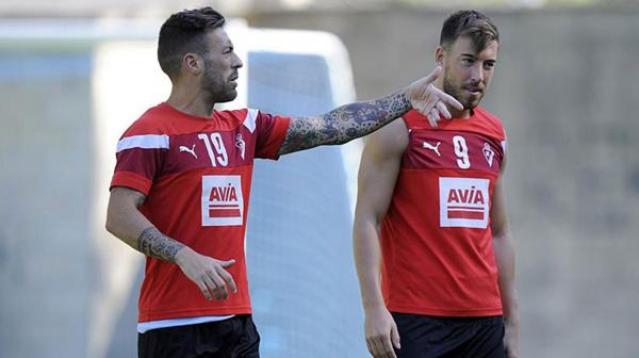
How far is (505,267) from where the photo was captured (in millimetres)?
5305

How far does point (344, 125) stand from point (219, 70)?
1.60 ft

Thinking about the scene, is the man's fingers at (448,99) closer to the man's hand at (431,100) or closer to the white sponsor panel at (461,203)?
the man's hand at (431,100)

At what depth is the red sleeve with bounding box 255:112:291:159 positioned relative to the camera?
484 cm

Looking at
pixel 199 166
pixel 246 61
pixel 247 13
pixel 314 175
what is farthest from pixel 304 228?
pixel 247 13

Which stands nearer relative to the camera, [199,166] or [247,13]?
[199,166]

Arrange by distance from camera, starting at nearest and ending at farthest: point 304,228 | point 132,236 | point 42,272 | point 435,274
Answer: point 132,236, point 435,274, point 304,228, point 42,272

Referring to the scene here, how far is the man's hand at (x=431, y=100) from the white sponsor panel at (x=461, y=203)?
34 centimetres

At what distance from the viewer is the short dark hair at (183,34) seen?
472cm

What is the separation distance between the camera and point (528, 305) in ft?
32.2

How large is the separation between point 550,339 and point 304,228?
11.2ft

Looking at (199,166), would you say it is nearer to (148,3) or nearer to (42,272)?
(42,272)

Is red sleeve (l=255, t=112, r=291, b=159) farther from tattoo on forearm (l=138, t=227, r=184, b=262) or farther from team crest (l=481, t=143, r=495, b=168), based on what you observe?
team crest (l=481, t=143, r=495, b=168)

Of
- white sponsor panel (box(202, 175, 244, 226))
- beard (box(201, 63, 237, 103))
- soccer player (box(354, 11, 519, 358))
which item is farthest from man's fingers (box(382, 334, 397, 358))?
beard (box(201, 63, 237, 103))

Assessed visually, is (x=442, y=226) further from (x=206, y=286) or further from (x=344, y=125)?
Answer: (x=206, y=286)
